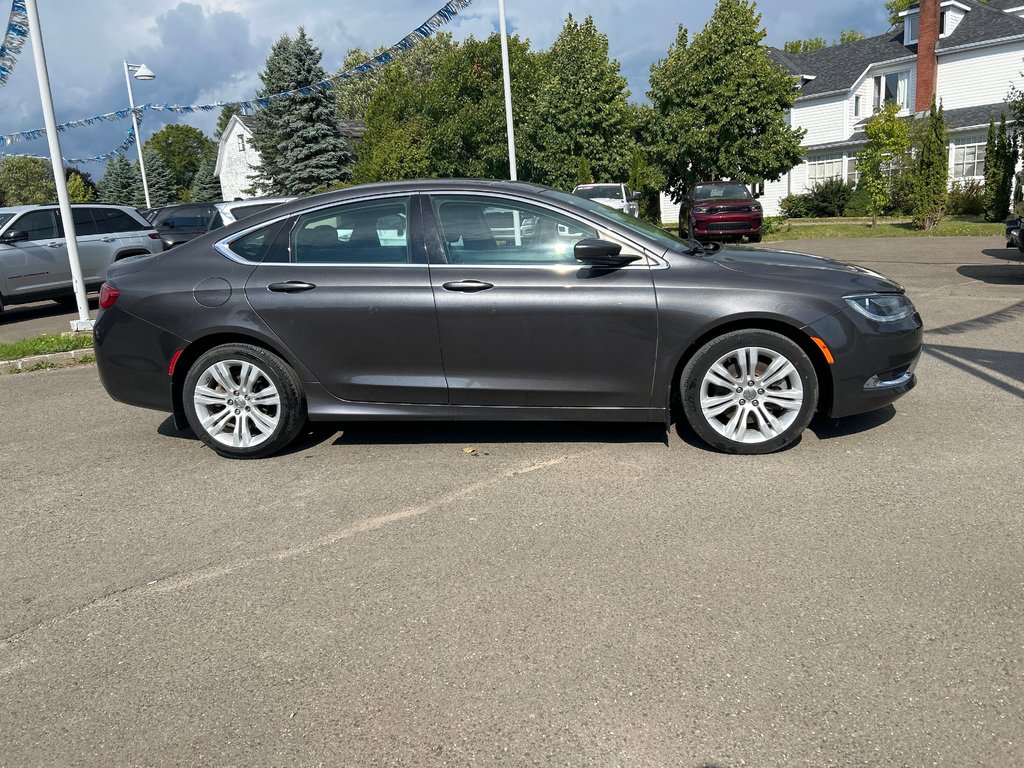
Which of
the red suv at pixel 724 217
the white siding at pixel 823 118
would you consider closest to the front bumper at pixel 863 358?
the red suv at pixel 724 217

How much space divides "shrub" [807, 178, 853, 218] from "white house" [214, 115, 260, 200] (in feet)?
134

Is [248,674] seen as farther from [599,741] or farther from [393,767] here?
[599,741]

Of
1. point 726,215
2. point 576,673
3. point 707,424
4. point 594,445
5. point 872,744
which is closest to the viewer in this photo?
point 872,744

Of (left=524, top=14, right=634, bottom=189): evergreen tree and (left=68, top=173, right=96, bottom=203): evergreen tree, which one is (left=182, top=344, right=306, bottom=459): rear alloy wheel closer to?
(left=524, top=14, right=634, bottom=189): evergreen tree

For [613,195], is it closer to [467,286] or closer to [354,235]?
[354,235]

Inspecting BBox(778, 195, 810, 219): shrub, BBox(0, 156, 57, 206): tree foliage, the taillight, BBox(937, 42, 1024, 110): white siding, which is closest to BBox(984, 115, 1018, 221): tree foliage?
BBox(937, 42, 1024, 110): white siding

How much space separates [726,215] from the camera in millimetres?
24297

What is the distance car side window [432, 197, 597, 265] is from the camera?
5.18m

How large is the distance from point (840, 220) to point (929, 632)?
112ft

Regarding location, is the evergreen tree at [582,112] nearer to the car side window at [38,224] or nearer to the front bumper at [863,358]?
the car side window at [38,224]

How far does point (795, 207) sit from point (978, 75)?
30.6 ft

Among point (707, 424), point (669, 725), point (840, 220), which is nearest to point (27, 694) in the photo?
point (669, 725)

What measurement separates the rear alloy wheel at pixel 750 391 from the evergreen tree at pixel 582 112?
30563 mm

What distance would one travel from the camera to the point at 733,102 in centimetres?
2847
